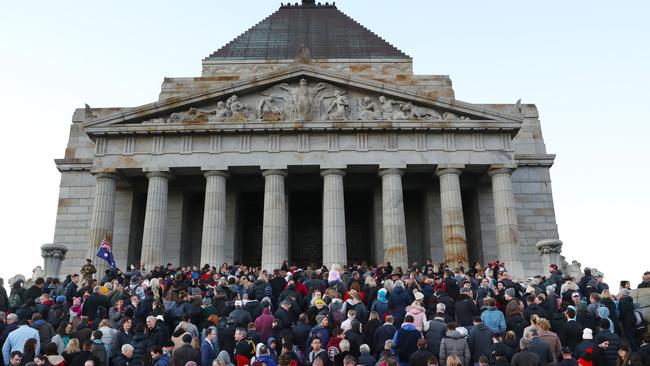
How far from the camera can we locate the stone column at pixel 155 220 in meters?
30.9

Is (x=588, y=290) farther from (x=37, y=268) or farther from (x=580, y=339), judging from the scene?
(x=37, y=268)

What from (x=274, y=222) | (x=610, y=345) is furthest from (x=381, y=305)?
(x=274, y=222)

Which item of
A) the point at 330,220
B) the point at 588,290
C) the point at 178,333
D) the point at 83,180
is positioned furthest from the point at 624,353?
the point at 83,180

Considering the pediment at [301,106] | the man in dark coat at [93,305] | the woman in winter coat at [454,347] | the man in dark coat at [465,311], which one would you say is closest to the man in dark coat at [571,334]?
the man in dark coat at [465,311]

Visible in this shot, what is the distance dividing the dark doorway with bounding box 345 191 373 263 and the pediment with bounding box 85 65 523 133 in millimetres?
5815

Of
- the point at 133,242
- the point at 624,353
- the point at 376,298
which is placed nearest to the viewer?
the point at 624,353

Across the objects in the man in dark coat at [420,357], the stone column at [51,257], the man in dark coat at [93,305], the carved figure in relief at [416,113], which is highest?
the carved figure in relief at [416,113]

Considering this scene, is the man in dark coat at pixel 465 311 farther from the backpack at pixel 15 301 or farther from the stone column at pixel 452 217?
the stone column at pixel 452 217

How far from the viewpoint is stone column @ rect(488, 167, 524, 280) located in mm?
30766

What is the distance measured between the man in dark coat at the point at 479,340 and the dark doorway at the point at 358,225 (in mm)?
22921

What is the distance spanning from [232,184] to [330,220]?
6.53m

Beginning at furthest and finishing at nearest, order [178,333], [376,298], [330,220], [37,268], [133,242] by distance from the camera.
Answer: [133,242], [330,220], [37,268], [376,298], [178,333]

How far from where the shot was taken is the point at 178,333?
45.1 ft

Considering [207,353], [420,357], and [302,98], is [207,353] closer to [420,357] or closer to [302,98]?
[420,357]
